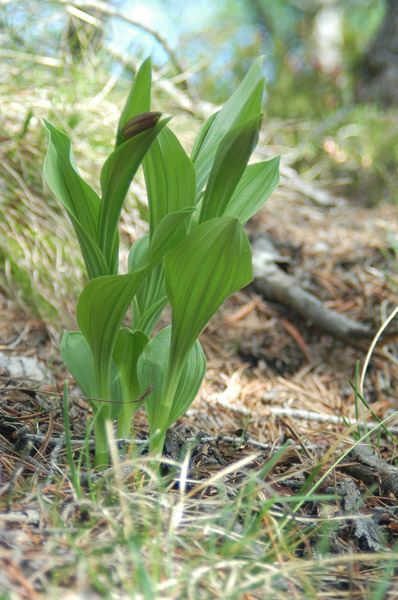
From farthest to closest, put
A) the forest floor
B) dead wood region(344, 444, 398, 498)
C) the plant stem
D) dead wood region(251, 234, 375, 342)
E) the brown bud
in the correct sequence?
dead wood region(251, 234, 375, 342) → dead wood region(344, 444, 398, 498) → the plant stem → the brown bud → the forest floor

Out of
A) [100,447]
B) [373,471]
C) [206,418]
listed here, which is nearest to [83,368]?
[100,447]

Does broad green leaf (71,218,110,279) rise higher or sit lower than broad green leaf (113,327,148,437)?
higher

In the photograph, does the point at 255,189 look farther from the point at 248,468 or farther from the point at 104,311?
the point at 248,468

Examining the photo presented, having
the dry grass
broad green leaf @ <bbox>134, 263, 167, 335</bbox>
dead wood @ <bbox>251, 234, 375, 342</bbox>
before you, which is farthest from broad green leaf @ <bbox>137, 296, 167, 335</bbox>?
dead wood @ <bbox>251, 234, 375, 342</bbox>

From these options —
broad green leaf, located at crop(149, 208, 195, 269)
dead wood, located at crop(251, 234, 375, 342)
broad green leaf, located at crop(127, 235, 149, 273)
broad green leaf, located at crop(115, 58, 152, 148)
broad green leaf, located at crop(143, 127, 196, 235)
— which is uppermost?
broad green leaf, located at crop(115, 58, 152, 148)

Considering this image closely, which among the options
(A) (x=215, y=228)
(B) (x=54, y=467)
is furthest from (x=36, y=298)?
(A) (x=215, y=228)

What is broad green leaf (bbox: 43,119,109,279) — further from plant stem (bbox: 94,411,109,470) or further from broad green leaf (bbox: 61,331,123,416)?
plant stem (bbox: 94,411,109,470)

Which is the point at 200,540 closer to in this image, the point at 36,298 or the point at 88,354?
the point at 88,354

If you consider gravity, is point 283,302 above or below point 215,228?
below
